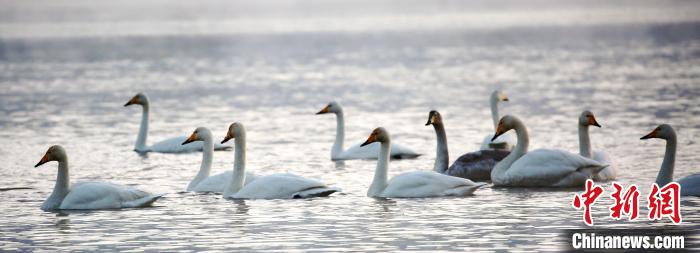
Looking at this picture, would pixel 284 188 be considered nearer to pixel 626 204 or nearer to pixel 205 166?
pixel 205 166

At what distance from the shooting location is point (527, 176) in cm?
1688

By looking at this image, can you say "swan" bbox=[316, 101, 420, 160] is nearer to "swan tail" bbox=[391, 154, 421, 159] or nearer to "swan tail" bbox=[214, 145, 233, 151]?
"swan tail" bbox=[391, 154, 421, 159]

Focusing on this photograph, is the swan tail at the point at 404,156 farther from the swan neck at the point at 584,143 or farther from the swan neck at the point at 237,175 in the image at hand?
the swan neck at the point at 237,175

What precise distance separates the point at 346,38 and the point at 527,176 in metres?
70.2

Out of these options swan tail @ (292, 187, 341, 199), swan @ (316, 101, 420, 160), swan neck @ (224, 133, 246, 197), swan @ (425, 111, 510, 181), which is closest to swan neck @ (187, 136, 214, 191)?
swan neck @ (224, 133, 246, 197)

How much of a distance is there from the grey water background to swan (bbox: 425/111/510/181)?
93 cm

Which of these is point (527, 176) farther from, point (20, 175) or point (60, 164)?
point (20, 175)

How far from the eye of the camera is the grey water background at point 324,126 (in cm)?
1412

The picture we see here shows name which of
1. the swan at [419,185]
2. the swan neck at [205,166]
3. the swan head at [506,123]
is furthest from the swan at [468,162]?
the swan neck at [205,166]

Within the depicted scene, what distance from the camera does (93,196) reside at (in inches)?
620

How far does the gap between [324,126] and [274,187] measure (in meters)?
10.4

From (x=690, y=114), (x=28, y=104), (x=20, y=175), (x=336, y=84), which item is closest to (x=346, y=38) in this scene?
(x=336, y=84)

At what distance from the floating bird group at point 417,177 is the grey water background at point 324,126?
18cm

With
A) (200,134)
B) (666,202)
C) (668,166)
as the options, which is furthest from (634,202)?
(200,134)
